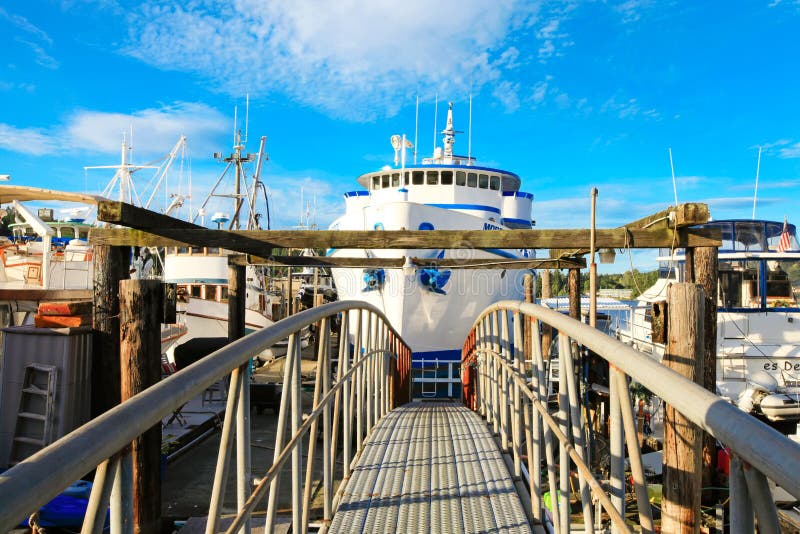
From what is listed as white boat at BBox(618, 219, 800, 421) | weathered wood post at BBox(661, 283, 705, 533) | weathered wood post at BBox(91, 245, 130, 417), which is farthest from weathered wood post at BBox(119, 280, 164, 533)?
white boat at BBox(618, 219, 800, 421)

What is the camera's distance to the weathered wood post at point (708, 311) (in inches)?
223

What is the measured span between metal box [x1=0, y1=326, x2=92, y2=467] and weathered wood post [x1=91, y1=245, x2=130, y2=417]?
0.15 m

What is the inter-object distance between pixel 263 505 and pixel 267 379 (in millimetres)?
A: 8197

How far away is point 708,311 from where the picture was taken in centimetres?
562

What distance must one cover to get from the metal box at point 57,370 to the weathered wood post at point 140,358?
226 cm

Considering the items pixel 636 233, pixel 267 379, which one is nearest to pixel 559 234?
pixel 636 233

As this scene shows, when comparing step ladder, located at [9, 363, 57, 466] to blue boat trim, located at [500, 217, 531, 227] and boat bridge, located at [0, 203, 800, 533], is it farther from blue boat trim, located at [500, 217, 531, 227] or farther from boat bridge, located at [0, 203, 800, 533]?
blue boat trim, located at [500, 217, 531, 227]

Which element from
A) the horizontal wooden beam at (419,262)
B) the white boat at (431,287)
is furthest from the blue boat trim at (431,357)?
the horizontal wooden beam at (419,262)

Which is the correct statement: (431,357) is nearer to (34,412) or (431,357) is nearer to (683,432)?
(34,412)

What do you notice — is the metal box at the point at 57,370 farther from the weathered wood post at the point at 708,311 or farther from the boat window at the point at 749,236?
the boat window at the point at 749,236

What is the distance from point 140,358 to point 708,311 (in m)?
5.60

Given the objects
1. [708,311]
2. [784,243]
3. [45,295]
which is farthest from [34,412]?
[784,243]

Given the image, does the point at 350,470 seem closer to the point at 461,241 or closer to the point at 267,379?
the point at 461,241

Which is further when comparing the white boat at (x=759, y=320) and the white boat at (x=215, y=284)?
A: the white boat at (x=215, y=284)
